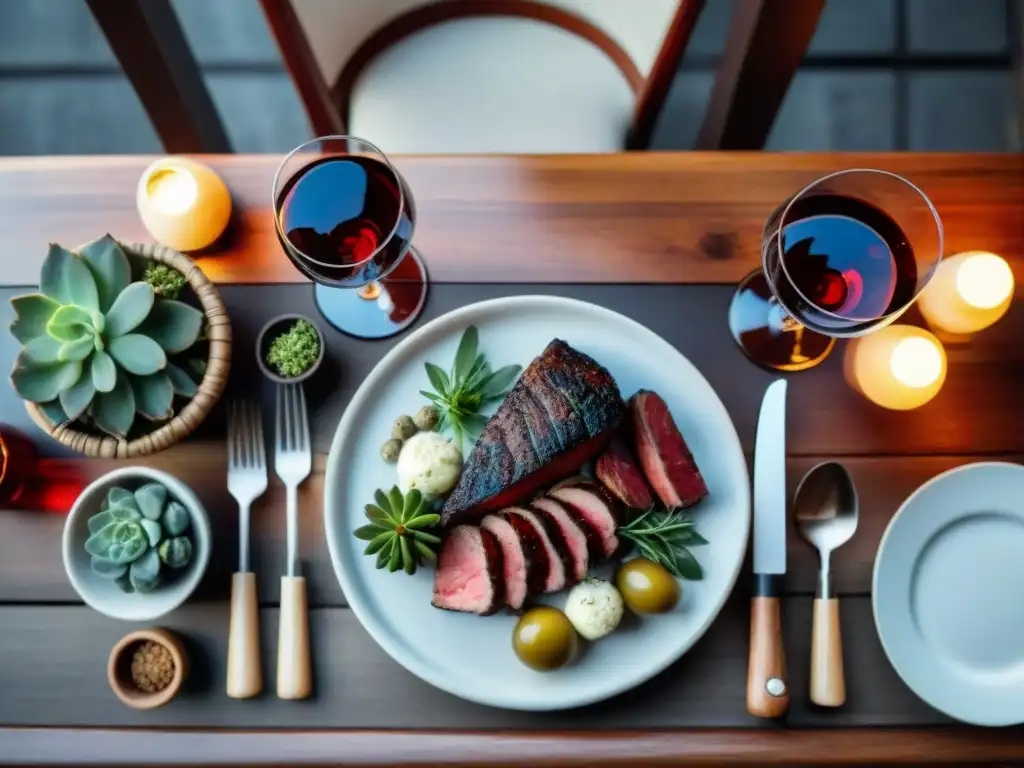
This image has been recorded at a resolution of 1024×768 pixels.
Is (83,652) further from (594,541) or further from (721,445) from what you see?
(721,445)

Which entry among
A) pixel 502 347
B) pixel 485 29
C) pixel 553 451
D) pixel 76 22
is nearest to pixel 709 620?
pixel 553 451

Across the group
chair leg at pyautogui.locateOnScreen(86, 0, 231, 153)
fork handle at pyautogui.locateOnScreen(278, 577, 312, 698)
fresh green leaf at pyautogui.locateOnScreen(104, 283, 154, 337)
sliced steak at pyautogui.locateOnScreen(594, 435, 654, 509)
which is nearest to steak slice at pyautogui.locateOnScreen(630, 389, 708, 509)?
sliced steak at pyautogui.locateOnScreen(594, 435, 654, 509)

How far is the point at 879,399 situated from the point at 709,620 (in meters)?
0.35

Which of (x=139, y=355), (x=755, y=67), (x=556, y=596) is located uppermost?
(x=755, y=67)

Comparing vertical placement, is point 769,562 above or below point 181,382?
below

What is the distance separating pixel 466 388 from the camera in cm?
101

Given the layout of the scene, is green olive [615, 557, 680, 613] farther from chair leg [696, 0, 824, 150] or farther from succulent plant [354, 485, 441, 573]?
chair leg [696, 0, 824, 150]

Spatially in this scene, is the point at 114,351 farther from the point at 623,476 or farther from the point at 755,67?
the point at 755,67

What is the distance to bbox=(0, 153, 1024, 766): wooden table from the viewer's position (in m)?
1.00

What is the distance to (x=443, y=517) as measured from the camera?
1.00 meters

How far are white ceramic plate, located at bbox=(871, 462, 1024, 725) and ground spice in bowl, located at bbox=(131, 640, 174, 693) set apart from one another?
0.83 m

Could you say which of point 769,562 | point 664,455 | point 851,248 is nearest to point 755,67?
point 851,248

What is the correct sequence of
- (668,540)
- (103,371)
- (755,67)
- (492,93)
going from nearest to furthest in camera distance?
1. (103,371)
2. (668,540)
3. (755,67)
4. (492,93)

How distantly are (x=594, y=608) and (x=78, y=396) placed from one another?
61cm
